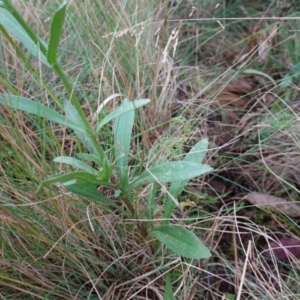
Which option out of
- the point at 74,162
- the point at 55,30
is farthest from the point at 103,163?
the point at 55,30

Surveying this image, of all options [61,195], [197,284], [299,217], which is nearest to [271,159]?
[299,217]

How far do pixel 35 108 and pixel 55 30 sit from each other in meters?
0.21

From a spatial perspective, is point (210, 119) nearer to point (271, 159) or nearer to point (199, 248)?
point (271, 159)

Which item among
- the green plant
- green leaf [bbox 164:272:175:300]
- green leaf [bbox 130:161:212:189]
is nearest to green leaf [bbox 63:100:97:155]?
the green plant

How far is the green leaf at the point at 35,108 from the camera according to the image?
36.4 inches

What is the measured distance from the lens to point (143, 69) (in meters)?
1.41

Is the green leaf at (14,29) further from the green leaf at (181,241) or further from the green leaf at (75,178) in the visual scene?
the green leaf at (181,241)

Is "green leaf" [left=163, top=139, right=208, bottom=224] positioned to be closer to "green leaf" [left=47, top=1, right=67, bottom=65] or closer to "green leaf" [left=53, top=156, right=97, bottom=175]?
"green leaf" [left=53, top=156, right=97, bottom=175]

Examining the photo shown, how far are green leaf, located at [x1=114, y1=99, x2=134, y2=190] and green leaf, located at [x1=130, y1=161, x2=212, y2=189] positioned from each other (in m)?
0.03

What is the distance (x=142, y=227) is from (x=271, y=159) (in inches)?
17.0

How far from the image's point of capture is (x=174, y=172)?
933mm

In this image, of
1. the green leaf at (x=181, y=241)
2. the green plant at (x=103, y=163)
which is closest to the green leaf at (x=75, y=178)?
the green plant at (x=103, y=163)

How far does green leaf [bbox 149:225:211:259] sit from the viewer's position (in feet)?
2.99

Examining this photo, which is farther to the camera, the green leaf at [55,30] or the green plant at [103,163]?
the green plant at [103,163]
